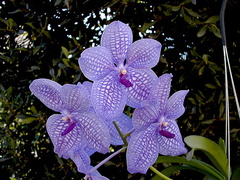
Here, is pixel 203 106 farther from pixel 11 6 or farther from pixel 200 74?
pixel 11 6

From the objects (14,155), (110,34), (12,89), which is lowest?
(14,155)

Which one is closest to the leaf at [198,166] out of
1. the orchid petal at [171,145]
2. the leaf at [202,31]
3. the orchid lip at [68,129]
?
the orchid petal at [171,145]

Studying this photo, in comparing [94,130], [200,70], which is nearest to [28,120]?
[200,70]

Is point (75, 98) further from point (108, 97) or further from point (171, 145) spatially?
point (171, 145)

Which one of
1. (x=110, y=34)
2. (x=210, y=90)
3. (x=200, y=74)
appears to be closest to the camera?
(x=110, y=34)

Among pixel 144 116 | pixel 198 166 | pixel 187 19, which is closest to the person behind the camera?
pixel 144 116

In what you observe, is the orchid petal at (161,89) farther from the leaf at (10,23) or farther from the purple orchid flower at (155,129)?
the leaf at (10,23)

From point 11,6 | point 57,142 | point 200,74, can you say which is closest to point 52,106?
point 57,142

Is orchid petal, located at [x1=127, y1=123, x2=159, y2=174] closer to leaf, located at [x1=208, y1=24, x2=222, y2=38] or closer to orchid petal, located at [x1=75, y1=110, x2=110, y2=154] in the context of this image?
orchid petal, located at [x1=75, y1=110, x2=110, y2=154]
